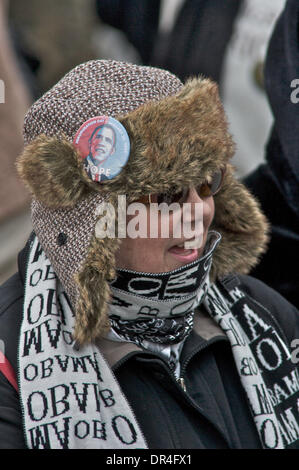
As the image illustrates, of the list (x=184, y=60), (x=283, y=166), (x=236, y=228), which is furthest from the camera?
(x=184, y=60)

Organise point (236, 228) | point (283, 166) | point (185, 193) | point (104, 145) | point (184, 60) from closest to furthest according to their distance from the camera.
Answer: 1. point (104, 145)
2. point (185, 193)
3. point (236, 228)
4. point (283, 166)
5. point (184, 60)

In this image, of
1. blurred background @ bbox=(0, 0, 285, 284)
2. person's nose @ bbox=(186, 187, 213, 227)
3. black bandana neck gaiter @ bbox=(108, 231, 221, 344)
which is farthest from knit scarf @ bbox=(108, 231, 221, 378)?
blurred background @ bbox=(0, 0, 285, 284)

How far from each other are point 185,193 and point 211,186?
122 mm

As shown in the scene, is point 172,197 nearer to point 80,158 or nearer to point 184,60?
point 80,158

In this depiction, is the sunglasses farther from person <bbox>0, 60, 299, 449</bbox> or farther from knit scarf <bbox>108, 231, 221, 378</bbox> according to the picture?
knit scarf <bbox>108, 231, 221, 378</bbox>

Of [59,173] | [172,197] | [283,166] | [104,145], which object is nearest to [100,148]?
[104,145]

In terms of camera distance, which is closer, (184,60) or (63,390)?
(63,390)

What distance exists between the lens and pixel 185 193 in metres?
1.63

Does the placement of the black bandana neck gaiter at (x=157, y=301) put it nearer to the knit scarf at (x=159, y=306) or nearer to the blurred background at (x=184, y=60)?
the knit scarf at (x=159, y=306)

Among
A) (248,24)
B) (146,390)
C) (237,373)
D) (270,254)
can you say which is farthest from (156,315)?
(248,24)

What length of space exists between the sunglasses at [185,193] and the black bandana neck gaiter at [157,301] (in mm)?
152

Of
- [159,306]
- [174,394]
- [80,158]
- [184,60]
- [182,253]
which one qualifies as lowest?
[174,394]

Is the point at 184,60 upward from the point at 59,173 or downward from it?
upward

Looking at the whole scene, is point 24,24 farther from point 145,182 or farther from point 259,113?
point 145,182
